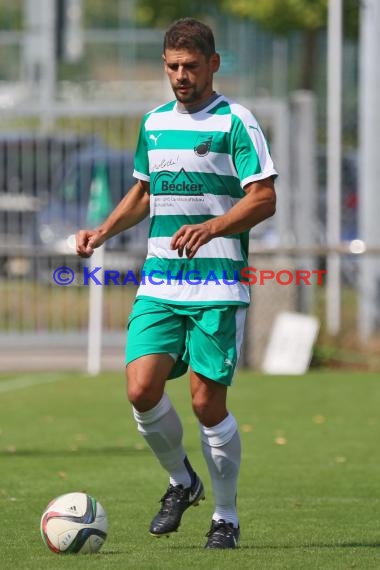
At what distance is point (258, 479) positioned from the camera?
32.1 ft

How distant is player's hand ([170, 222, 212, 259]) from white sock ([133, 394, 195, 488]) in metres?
0.83

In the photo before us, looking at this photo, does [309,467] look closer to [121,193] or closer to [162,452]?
[162,452]

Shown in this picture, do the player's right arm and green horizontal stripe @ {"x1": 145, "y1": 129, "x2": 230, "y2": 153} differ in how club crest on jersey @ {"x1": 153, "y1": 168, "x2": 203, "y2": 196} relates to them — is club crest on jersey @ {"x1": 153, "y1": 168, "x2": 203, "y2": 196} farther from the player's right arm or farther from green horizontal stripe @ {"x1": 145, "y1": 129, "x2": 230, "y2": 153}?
the player's right arm

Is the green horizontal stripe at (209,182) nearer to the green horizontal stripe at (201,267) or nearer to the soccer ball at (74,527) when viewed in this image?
the green horizontal stripe at (201,267)

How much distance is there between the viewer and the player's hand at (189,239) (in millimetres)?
6754

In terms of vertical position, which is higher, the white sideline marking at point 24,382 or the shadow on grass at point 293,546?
the white sideline marking at point 24,382

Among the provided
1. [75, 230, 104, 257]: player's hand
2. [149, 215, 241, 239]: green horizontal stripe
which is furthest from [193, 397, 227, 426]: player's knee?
[75, 230, 104, 257]: player's hand

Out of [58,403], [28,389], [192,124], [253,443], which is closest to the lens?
[192,124]

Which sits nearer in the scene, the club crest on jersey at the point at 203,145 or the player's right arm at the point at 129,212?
the club crest on jersey at the point at 203,145

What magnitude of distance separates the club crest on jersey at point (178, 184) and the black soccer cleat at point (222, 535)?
4.84 ft

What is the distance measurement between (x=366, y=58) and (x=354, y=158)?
3.47 meters

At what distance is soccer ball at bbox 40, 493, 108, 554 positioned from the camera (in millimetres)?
7059

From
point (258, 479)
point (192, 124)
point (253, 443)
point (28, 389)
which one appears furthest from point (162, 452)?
point (28, 389)

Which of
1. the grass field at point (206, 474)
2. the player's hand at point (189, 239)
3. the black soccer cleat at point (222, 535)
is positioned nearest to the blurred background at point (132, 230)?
the grass field at point (206, 474)
